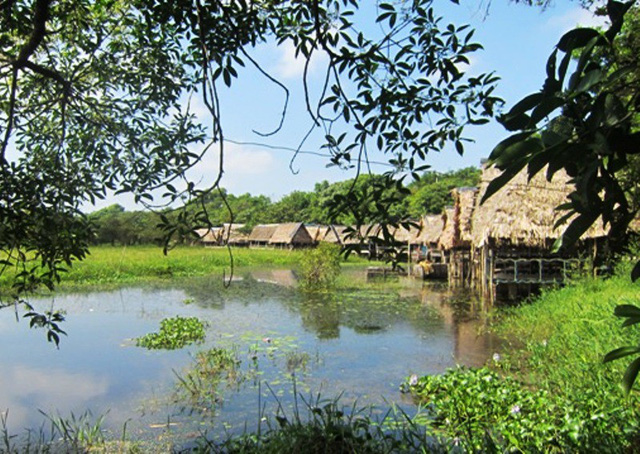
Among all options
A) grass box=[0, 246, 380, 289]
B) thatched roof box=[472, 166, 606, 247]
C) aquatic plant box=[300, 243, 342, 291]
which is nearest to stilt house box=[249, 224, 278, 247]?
grass box=[0, 246, 380, 289]

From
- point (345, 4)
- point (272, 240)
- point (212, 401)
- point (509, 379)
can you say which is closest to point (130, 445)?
point (212, 401)

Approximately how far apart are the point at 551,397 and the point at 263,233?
34267 mm

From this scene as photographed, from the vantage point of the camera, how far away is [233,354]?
5879 millimetres

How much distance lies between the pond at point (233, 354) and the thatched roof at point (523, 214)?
5.00 feet

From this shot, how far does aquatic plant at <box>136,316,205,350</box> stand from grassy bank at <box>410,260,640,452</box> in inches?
137

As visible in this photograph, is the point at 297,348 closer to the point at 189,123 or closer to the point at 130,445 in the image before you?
the point at 130,445

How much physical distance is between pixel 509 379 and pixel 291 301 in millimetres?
7091

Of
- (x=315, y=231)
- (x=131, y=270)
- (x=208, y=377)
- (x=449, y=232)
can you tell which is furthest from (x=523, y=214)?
(x=315, y=231)

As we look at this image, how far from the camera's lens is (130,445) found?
3.40 m

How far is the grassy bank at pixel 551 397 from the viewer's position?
259 cm

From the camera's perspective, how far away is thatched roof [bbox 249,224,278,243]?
119 feet

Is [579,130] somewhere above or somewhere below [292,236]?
below

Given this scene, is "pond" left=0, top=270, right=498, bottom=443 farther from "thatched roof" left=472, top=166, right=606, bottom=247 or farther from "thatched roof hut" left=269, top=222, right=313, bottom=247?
"thatched roof hut" left=269, top=222, right=313, bottom=247

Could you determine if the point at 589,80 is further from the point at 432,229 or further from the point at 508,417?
the point at 432,229
